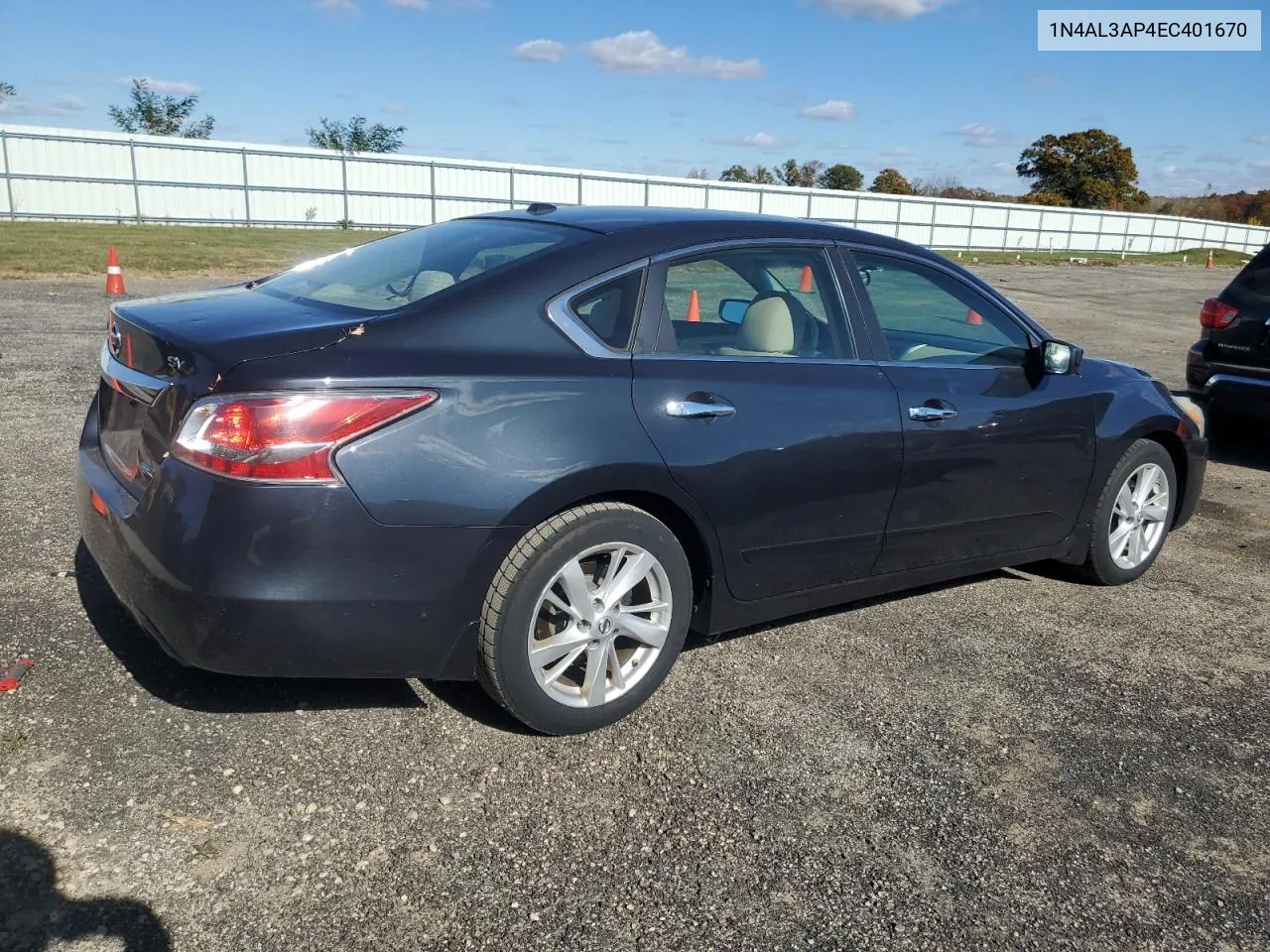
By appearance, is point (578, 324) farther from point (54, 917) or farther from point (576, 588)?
point (54, 917)

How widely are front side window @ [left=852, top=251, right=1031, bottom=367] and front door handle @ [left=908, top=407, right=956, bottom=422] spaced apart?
22 centimetres

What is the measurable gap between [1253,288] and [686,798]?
21.2 feet

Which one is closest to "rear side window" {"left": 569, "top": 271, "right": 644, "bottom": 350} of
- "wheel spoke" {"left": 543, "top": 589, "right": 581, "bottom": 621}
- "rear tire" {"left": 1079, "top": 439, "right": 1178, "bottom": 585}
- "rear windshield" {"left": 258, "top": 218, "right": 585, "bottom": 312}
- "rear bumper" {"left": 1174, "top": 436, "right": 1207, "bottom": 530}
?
"rear windshield" {"left": 258, "top": 218, "right": 585, "bottom": 312}

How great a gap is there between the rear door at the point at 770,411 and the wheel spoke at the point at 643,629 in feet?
1.05

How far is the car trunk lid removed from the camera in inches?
114

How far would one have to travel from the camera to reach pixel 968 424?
4.10 metres

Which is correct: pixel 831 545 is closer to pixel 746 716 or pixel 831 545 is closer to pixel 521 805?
pixel 746 716

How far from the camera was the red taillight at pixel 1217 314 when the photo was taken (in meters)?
7.41

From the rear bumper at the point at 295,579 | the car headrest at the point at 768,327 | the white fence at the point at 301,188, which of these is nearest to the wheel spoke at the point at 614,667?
the rear bumper at the point at 295,579

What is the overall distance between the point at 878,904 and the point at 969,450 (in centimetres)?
202

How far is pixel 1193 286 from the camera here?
28891mm

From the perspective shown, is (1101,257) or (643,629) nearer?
(643,629)

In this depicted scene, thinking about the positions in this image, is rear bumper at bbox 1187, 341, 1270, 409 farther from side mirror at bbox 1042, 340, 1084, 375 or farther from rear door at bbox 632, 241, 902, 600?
rear door at bbox 632, 241, 902, 600

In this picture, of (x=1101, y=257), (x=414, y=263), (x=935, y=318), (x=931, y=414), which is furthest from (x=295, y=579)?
(x=1101, y=257)
